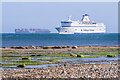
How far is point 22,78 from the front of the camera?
17.4m

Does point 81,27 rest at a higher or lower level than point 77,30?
higher

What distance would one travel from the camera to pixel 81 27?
546 feet

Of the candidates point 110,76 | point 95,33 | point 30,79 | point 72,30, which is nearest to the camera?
point 30,79

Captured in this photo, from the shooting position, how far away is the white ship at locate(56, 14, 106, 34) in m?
161

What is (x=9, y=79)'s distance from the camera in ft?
56.1

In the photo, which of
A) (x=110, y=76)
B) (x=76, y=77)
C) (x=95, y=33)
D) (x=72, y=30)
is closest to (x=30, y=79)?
(x=76, y=77)

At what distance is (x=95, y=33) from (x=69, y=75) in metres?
156

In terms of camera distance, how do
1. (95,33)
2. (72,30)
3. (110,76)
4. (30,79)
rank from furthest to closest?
(95,33), (72,30), (110,76), (30,79)

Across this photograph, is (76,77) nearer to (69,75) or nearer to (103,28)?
(69,75)

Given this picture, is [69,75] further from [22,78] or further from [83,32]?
[83,32]

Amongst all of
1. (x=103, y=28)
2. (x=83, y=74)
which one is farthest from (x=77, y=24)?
(x=83, y=74)

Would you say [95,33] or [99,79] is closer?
[99,79]

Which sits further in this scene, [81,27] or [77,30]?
[81,27]

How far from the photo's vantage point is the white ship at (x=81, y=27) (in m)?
161
